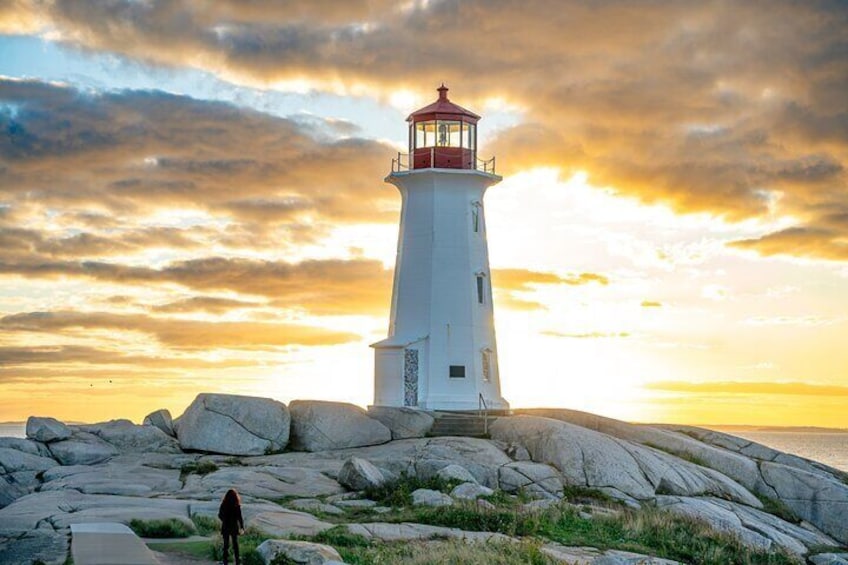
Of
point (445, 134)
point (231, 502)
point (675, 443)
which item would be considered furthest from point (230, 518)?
point (445, 134)

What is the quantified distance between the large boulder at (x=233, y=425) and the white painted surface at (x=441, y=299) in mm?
5493

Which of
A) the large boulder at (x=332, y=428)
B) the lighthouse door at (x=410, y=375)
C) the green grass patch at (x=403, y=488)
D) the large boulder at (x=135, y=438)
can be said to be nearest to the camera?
the green grass patch at (x=403, y=488)

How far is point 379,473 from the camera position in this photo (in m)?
28.2

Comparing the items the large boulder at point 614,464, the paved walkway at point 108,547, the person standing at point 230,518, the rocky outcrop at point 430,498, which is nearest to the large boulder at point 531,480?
the large boulder at point 614,464

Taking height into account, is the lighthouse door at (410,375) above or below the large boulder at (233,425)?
above

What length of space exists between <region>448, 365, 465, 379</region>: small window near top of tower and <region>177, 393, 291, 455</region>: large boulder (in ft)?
22.4

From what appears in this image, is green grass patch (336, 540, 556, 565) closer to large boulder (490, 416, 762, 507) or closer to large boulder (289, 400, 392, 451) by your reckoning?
large boulder (490, 416, 762, 507)

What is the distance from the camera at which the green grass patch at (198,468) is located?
30.5m

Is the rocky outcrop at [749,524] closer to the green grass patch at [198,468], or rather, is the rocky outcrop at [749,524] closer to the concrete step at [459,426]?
the concrete step at [459,426]

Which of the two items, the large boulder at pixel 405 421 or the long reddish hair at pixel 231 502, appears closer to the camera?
the long reddish hair at pixel 231 502

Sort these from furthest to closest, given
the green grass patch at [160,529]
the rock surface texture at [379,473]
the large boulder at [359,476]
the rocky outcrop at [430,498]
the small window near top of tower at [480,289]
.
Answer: the small window near top of tower at [480,289] → the large boulder at [359,476] → the rocky outcrop at [430,498] → the rock surface texture at [379,473] → the green grass patch at [160,529]

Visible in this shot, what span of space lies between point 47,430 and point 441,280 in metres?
15.1

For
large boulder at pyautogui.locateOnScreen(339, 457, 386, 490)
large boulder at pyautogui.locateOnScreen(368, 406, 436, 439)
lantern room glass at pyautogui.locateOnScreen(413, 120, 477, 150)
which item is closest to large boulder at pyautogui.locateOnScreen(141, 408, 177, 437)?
large boulder at pyautogui.locateOnScreen(368, 406, 436, 439)

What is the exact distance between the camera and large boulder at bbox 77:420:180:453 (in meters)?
35.5
